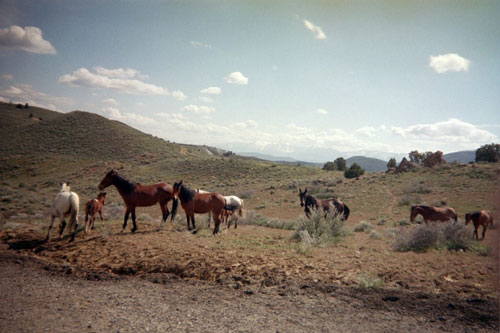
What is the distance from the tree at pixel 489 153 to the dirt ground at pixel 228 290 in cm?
4545

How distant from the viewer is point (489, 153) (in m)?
40.0

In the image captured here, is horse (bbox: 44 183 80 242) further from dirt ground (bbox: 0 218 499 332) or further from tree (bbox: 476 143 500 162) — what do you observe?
tree (bbox: 476 143 500 162)

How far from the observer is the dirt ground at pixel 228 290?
3607 mm

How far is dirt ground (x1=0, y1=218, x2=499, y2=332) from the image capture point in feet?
11.8

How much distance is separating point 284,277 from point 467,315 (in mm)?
3044

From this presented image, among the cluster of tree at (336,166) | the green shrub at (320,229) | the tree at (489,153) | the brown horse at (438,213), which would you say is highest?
the tree at (489,153)

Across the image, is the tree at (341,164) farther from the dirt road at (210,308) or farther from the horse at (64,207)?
the horse at (64,207)

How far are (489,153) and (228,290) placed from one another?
174 feet

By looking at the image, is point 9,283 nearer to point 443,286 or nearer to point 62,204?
point 62,204

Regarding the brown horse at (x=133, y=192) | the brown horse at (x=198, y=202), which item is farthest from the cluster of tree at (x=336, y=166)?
the brown horse at (x=133, y=192)

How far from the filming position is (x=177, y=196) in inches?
380

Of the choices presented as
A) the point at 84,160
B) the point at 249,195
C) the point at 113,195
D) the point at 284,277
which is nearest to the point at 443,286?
the point at 284,277

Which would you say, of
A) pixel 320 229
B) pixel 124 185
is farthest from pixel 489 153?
pixel 124 185

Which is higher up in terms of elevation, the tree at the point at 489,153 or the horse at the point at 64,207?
the tree at the point at 489,153
